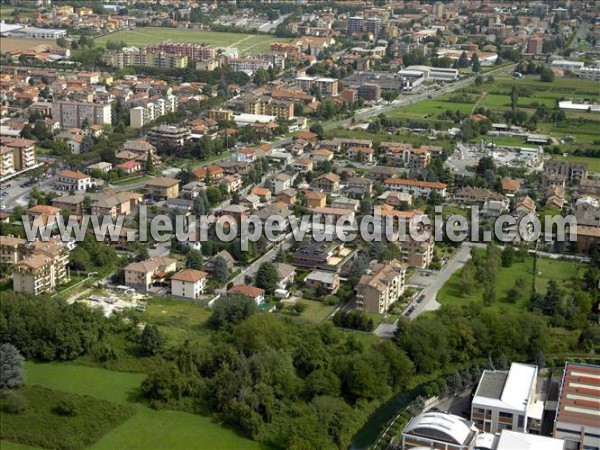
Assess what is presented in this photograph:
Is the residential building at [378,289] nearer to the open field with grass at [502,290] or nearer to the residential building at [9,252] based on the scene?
the open field with grass at [502,290]

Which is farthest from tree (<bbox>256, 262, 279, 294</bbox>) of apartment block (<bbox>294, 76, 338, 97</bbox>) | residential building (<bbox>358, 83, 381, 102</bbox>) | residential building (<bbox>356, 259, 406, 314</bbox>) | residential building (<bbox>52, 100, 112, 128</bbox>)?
apartment block (<bbox>294, 76, 338, 97</bbox>)

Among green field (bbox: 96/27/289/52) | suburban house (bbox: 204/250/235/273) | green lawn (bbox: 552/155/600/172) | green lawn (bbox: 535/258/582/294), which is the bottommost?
green lawn (bbox: 535/258/582/294)

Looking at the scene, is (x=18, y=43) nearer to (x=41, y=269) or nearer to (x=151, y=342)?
(x=41, y=269)

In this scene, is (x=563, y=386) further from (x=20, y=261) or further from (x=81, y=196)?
(x=81, y=196)

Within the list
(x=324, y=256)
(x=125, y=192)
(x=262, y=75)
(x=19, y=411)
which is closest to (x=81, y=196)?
(x=125, y=192)

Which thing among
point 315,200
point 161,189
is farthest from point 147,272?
point 315,200

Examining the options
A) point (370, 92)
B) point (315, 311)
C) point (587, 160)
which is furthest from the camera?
point (370, 92)

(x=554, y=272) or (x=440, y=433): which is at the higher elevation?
(x=440, y=433)

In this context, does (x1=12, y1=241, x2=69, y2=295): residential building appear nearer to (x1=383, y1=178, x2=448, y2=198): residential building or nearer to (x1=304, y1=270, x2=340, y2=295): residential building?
(x1=304, y1=270, x2=340, y2=295): residential building

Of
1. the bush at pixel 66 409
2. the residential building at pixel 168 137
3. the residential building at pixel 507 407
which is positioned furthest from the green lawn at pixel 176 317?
the residential building at pixel 168 137
